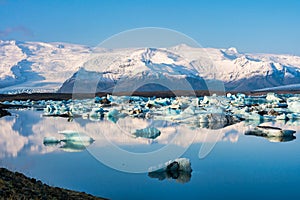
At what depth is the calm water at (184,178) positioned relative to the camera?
584cm

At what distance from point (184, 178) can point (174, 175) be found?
9.6 inches

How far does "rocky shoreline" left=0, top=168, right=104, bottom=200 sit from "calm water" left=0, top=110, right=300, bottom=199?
1.70ft

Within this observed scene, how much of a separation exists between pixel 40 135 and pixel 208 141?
503cm

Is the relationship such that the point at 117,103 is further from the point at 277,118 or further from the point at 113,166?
the point at 113,166

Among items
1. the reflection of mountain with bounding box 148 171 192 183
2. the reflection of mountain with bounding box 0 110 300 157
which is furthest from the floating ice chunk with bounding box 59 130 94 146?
the reflection of mountain with bounding box 148 171 192 183

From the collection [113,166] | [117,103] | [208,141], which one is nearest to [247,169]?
[113,166]

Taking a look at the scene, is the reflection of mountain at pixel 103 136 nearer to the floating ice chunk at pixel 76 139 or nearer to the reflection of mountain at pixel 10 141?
the reflection of mountain at pixel 10 141

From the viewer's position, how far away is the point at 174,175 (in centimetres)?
672

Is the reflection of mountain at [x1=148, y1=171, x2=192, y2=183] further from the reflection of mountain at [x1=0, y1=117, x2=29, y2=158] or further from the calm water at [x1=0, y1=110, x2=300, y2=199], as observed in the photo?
the reflection of mountain at [x1=0, y1=117, x2=29, y2=158]

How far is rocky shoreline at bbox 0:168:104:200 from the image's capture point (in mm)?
4634

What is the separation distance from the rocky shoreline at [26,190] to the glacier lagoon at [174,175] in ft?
1.65

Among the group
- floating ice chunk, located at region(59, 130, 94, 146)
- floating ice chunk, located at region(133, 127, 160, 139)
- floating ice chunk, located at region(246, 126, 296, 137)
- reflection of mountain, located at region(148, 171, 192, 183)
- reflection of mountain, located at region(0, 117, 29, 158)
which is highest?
floating ice chunk, located at region(246, 126, 296, 137)

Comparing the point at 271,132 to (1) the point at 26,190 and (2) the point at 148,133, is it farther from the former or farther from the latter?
(1) the point at 26,190

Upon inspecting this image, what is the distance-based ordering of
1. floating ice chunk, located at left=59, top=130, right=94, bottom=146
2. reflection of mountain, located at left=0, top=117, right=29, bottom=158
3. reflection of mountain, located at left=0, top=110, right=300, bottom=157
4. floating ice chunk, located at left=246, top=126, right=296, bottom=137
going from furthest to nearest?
1. floating ice chunk, located at left=246, top=126, right=296, bottom=137
2. floating ice chunk, located at left=59, top=130, right=94, bottom=146
3. reflection of mountain, located at left=0, top=110, right=300, bottom=157
4. reflection of mountain, located at left=0, top=117, right=29, bottom=158
